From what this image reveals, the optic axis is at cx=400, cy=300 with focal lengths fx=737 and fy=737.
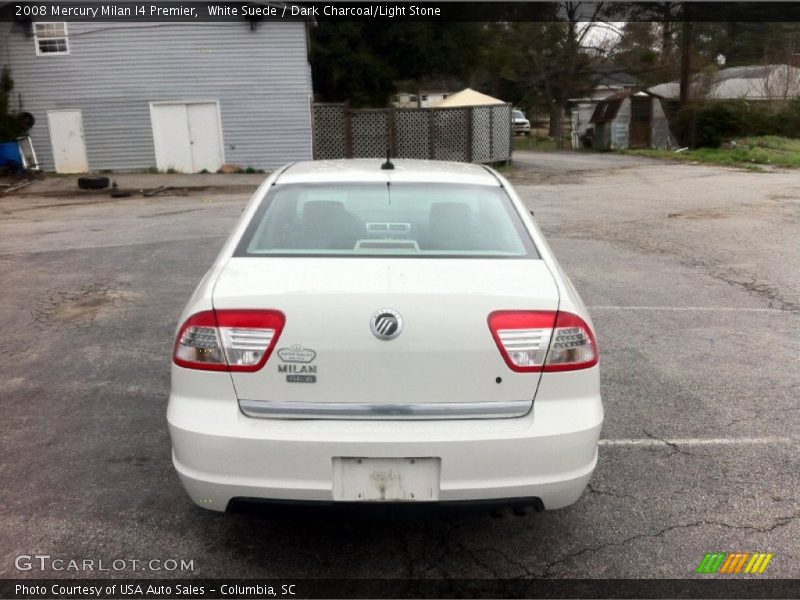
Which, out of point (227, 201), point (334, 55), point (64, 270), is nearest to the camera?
point (64, 270)

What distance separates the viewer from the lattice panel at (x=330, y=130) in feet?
76.2

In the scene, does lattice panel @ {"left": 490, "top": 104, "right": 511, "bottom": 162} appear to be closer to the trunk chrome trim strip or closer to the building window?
the building window

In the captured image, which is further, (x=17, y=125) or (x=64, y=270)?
(x=17, y=125)

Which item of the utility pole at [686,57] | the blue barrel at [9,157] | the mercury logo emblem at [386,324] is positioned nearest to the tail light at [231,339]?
the mercury logo emblem at [386,324]

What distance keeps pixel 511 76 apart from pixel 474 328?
4951 cm

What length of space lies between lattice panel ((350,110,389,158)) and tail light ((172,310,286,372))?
20.9m

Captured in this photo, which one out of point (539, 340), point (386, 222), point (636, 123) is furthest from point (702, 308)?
point (636, 123)

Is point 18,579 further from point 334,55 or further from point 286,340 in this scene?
point 334,55

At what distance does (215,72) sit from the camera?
22.6 metres

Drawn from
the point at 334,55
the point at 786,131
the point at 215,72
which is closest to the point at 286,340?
the point at 215,72

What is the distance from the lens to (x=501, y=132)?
997 inches

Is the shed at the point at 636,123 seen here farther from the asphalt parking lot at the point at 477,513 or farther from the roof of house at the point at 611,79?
the asphalt parking lot at the point at 477,513

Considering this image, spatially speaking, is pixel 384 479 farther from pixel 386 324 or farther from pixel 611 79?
pixel 611 79

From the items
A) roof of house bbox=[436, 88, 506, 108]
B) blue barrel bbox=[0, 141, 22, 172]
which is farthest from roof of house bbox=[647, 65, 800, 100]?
blue barrel bbox=[0, 141, 22, 172]
